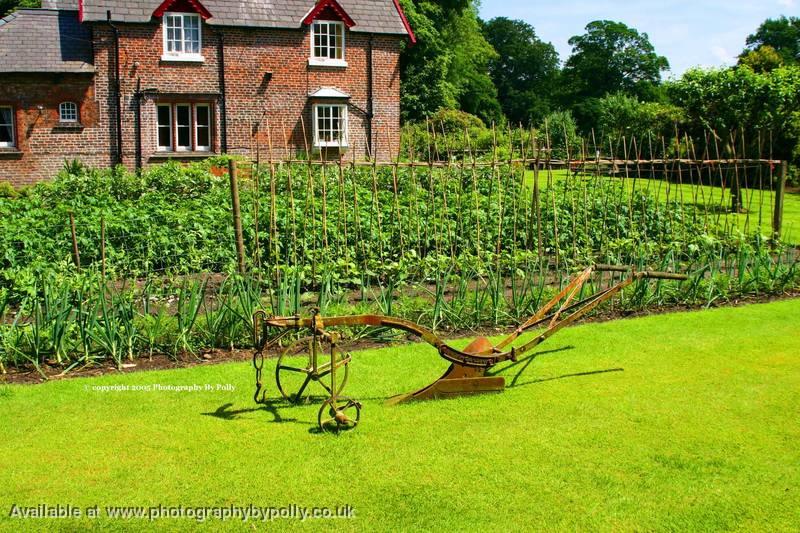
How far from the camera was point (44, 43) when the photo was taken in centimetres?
2409

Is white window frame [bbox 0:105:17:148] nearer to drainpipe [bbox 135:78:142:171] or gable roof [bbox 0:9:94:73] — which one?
gable roof [bbox 0:9:94:73]

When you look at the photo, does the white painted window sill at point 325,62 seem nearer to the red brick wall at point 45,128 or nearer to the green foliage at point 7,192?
the red brick wall at point 45,128

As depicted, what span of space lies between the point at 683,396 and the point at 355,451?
106 inches

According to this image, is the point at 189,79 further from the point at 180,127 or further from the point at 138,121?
the point at 138,121

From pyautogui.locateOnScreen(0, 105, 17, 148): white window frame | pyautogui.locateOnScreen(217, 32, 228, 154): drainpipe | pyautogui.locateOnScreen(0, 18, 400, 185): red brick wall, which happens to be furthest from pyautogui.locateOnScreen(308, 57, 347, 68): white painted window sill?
pyautogui.locateOnScreen(0, 105, 17, 148): white window frame

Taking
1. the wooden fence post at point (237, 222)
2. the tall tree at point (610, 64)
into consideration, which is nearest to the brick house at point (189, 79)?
the wooden fence post at point (237, 222)

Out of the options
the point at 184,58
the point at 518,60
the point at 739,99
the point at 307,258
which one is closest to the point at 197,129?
the point at 184,58

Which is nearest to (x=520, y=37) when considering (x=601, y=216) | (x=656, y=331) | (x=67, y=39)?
(x=67, y=39)

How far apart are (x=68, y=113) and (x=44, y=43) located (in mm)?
2126

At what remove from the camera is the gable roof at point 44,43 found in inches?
928

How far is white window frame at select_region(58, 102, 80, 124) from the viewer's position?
79.6ft

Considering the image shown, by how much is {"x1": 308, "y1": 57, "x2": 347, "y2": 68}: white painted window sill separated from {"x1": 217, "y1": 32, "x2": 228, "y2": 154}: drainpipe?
9.17 ft

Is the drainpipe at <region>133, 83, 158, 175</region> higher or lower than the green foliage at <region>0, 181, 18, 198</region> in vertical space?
higher

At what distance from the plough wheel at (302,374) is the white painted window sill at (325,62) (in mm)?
20215
